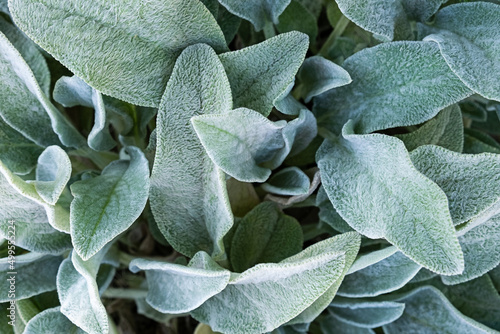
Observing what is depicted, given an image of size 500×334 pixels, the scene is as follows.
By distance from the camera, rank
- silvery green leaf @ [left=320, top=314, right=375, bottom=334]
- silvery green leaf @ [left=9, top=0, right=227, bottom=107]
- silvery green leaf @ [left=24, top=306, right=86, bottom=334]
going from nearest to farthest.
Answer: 1. silvery green leaf @ [left=9, top=0, right=227, bottom=107]
2. silvery green leaf @ [left=24, top=306, right=86, bottom=334]
3. silvery green leaf @ [left=320, top=314, right=375, bottom=334]

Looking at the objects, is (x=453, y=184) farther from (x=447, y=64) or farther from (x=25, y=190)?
(x=25, y=190)

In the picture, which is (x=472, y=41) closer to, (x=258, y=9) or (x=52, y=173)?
(x=258, y=9)

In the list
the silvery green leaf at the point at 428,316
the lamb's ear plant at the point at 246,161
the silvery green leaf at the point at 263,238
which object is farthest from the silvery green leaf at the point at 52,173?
the silvery green leaf at the point at 428,316

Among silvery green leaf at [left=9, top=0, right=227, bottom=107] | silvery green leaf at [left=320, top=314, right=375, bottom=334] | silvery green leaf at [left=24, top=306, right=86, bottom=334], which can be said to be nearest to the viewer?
silvery green leaf at [left=9, top=0, right=227, bottom=107]

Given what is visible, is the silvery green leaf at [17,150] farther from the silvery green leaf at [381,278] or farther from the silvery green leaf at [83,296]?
the silvery green leaf at [381,278]

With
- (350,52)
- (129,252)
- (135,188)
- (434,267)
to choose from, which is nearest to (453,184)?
(434,267)

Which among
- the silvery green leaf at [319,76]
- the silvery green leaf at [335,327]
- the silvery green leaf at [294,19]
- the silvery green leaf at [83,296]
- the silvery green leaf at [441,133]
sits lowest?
the silvery green leaf at [335,327]

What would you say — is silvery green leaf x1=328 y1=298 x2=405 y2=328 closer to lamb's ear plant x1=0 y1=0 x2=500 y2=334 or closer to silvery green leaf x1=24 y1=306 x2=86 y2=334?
lamb's ear plant x1=0 y1=0 x2=500 y2=334

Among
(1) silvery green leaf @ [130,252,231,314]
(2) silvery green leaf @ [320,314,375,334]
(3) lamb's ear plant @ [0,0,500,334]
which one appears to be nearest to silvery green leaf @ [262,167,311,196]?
(3) lamb's ear plant @ [0,0,500,334]
